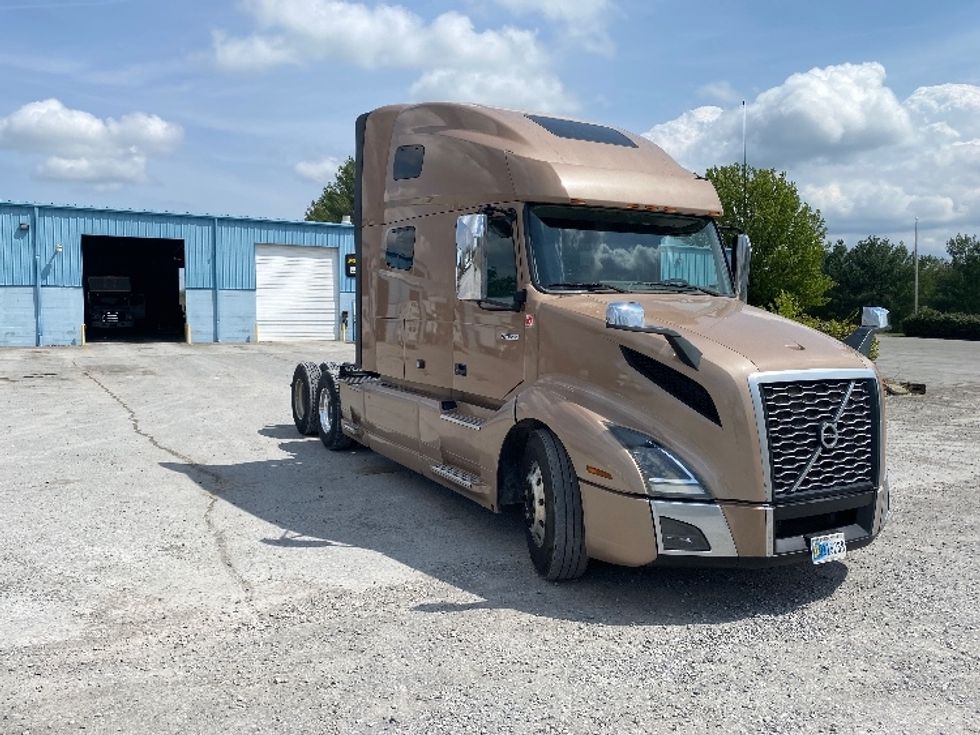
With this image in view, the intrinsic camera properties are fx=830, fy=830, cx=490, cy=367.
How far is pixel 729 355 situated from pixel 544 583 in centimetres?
185

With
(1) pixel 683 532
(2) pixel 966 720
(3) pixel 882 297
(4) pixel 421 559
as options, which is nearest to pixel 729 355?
(1) pixel 683 532

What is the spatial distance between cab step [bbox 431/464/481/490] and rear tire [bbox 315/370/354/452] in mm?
2918

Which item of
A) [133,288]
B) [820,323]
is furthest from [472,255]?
[133,288]

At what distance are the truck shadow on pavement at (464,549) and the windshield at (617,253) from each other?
197 centimetres

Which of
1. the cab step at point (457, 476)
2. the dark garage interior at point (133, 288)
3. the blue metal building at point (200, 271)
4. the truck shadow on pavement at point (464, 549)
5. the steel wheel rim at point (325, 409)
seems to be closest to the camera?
the truck shadow on pavement at point (464, 549)

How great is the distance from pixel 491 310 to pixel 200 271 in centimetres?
2610

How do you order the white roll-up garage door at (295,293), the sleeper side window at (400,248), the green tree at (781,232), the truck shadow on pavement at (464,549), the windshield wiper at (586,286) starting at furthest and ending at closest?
the green tree at (781,232)
the white roll-up garage door at (295,293)
the sleeper side window at (400,248)
the windshield wiper at (586,286)
the truck shadow on pavement at (464,549)

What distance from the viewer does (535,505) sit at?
5.43 metres

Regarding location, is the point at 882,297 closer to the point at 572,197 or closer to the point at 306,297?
the point at 306,297

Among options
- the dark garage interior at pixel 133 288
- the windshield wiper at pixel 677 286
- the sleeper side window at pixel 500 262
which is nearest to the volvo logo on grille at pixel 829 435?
the windshield wiper at pixel 677 286

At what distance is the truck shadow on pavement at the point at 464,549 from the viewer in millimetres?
4883

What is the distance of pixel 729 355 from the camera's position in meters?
4.67

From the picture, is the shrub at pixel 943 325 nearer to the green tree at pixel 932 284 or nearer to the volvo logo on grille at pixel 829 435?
the green tree at pixel 932 284

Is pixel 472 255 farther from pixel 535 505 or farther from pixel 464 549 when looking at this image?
pixel 464 549
